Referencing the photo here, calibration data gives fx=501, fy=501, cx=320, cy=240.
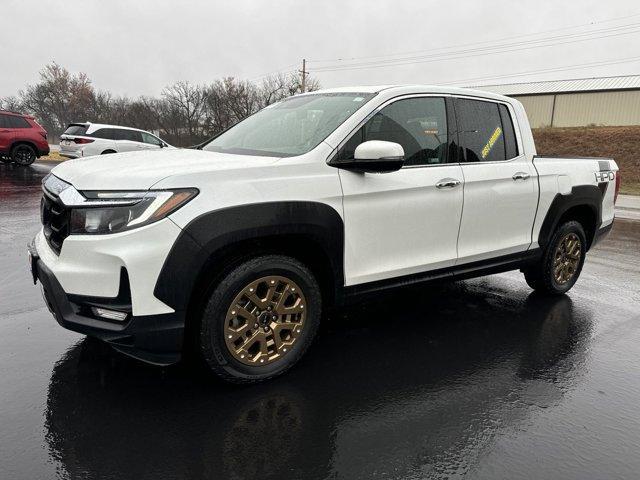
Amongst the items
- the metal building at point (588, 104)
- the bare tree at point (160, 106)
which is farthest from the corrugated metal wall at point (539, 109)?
the bare tree at point (160, 106)

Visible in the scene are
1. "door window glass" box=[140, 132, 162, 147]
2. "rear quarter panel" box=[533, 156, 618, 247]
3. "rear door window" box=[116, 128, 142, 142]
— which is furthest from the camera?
"door window glass" box=[140, 132, 162, 147]

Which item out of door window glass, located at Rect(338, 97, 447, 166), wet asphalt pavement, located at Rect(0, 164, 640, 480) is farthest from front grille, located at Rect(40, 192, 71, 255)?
door window glass, located at Rect(338, 97, 447, 166)

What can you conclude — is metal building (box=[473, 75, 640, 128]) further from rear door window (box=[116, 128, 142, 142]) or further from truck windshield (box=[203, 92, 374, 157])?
truck windshield (box=[203, 92, 374, 157])

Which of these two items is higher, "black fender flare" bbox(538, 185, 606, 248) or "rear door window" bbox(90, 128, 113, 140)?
"rear door window" bbox(90, 128, 113, 140)

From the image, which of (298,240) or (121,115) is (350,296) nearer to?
(298,240)

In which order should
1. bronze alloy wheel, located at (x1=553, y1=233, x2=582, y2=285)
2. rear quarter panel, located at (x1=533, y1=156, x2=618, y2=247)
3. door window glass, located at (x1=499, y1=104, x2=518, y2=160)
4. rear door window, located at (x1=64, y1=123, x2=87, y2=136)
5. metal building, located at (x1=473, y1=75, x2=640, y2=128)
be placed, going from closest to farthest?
door window glass, located at (x1=499, y1=104, x2=518, y2=160)
rear quarter panel, located at (x1=533, y1=156, x2=618, y2=247)
bronze alloy wheel, located at (x1=553, y1=233, x2=582, y2=285)
rear door window, located at (x1=64, y1=123, x2=87, y2=136)
metal building, located at (x1=473, y1=75, x2=640, y2=128)

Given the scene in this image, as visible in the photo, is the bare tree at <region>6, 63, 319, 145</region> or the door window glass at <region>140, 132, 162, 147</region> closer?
the door window glass at <region>140, 132, 162, 147</region>

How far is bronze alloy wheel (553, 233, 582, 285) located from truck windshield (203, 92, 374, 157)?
2.72 m

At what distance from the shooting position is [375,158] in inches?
122

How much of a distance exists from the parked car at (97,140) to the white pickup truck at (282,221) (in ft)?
47.2

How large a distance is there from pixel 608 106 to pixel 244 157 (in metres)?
37.0

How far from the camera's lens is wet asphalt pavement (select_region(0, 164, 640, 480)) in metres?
2.46

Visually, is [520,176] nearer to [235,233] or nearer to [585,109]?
[235,233]

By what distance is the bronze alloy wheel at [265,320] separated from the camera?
2.98m
